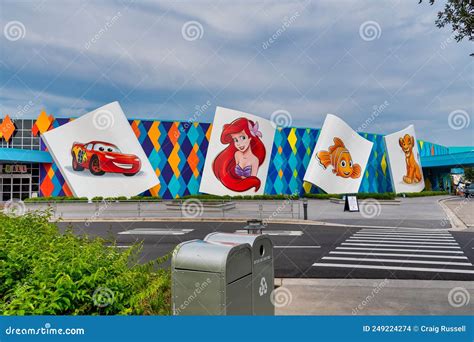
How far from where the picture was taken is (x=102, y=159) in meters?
39.4

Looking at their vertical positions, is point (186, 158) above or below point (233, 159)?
above

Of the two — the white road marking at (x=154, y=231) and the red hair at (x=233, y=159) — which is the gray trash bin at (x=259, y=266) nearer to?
the white road marking at (x=154, y=231)

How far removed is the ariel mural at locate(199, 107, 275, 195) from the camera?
138 ft

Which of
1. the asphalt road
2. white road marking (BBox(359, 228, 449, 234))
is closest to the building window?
the asphalt road

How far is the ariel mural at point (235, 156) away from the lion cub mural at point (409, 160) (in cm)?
2447

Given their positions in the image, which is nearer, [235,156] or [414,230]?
[414,230]

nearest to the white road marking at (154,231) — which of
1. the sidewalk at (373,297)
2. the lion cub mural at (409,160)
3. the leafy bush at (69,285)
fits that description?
the sidewalk at (373,297)

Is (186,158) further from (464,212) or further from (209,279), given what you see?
(209,279)

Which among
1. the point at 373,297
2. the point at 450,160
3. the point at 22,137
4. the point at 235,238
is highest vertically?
the point at 22,137

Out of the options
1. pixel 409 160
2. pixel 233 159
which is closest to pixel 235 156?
pixel 233 159

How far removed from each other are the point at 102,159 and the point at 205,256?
126ft

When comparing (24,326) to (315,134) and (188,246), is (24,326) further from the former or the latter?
(315,134)

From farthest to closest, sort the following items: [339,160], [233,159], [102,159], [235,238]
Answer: [339,160] < [233,159] < [102,159] < [235,238]

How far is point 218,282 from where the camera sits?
368 cm
